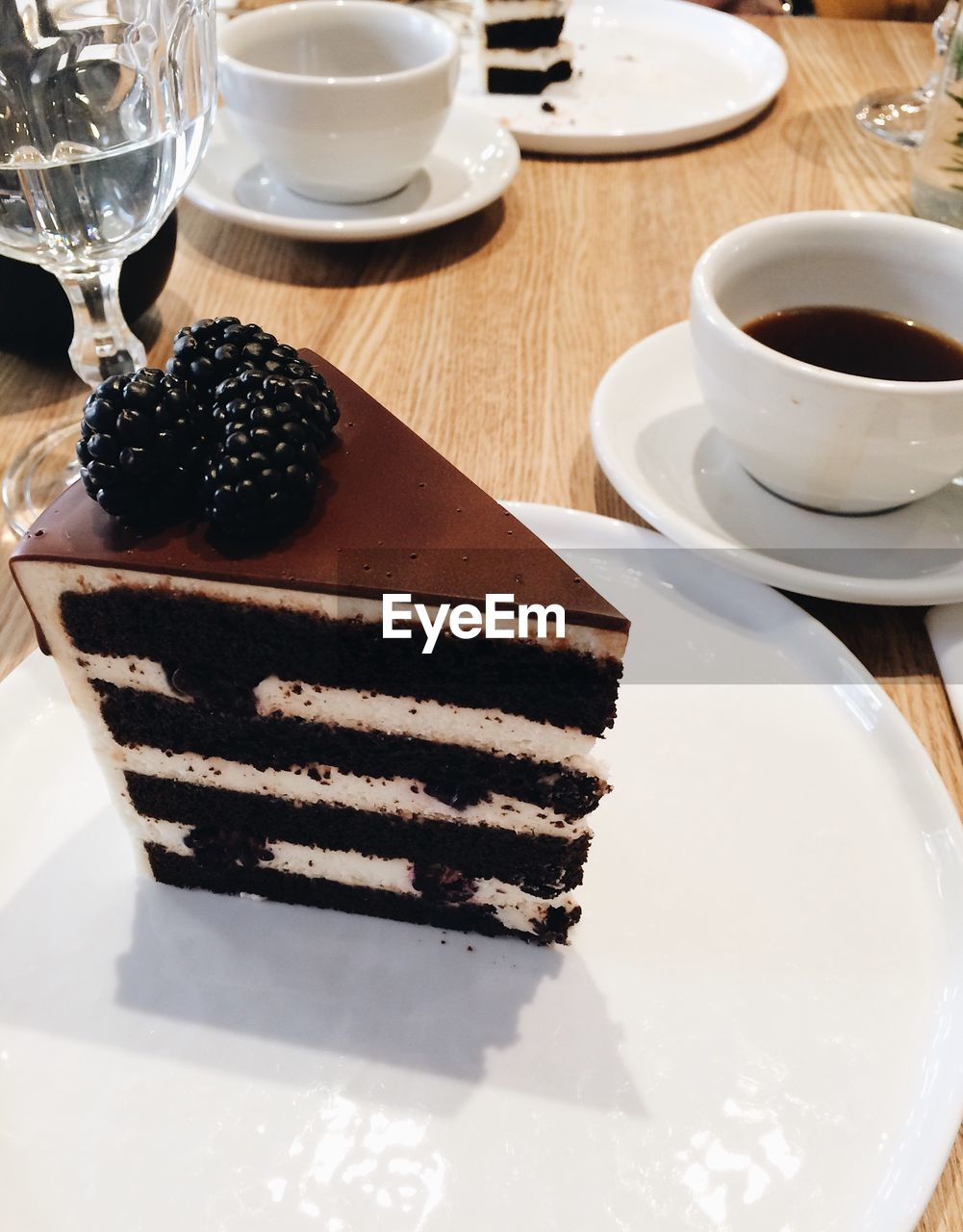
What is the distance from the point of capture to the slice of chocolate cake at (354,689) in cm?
82

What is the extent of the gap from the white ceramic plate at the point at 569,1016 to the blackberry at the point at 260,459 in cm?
42

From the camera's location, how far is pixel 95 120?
1171 mm

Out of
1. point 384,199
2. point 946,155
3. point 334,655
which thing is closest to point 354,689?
point 334,655

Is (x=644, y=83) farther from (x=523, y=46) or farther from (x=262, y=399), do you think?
(x=262, y=399)

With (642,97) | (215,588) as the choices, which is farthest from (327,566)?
(642,97)

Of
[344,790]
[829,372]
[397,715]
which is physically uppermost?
[829,372]

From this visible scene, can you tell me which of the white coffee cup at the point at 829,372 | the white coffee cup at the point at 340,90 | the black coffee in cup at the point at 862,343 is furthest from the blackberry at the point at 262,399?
the white coffee cup at the point at 340,90

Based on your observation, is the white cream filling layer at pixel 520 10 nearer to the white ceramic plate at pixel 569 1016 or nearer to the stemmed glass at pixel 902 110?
the stemmed glass at pixel 902 110

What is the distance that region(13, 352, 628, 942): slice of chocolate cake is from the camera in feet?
2.68

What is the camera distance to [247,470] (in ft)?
2.55

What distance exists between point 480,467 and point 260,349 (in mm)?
512

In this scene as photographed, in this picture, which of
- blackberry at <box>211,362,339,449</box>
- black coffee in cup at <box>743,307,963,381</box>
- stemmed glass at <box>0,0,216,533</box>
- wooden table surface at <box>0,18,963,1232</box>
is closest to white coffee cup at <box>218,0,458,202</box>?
wooden table surface at <box>0,18,963,1232</box>

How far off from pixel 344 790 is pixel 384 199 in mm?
1224

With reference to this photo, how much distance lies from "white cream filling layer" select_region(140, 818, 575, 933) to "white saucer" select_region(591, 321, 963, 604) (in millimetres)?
452
